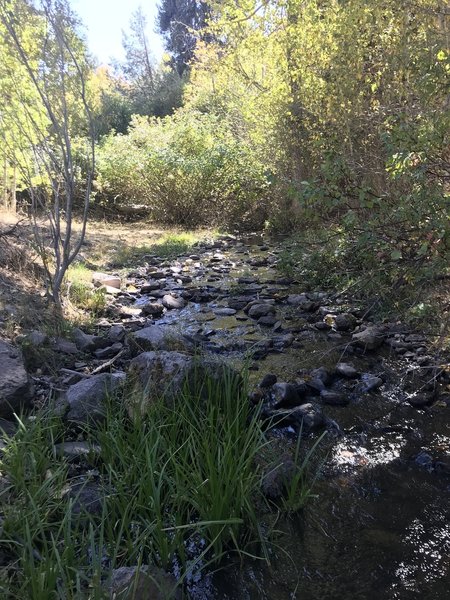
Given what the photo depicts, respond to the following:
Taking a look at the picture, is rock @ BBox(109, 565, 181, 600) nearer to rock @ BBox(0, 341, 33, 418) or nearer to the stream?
the stream

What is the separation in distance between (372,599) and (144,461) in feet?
3.89

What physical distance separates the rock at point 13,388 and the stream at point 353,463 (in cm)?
142

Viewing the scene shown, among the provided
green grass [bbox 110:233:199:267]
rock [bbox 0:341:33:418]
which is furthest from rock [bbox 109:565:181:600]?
green grass [bbox 110:233:199:267]

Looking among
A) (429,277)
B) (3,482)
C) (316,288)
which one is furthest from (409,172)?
(316,288)

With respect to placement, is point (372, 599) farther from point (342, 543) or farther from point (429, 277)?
point (429, 277)

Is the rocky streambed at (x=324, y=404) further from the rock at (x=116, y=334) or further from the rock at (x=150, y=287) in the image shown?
the rock at (x=150, y=287)

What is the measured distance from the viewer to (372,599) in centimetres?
211

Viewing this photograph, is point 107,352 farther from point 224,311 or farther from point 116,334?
point 224,311

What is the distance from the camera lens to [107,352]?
4.69 m

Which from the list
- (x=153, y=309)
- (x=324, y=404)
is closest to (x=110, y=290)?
(x=153, y=309)

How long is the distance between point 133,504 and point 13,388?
129 centimetres

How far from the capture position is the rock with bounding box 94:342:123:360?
4640mm

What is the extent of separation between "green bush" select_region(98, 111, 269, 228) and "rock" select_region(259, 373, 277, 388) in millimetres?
8667

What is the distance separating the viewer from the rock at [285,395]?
3783 millimetres
